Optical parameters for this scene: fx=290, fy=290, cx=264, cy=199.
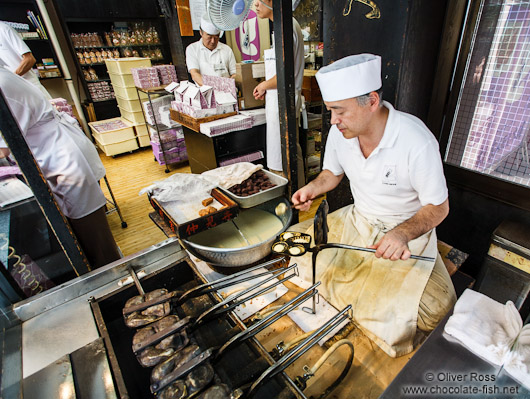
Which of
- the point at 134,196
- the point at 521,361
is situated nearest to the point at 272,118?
the point at 134,196

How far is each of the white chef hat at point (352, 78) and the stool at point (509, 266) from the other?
4.77 ft

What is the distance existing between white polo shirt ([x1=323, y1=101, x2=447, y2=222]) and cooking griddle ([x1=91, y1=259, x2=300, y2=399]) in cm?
124

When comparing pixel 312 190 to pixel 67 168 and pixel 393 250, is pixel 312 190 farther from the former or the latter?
pixel 67 168

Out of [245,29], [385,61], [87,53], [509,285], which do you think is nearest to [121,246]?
[385,61]

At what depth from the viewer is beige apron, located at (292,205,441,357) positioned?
59.9 inches

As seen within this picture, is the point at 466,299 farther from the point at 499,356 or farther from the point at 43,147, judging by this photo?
the point at 43,147

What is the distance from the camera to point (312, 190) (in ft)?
6.92

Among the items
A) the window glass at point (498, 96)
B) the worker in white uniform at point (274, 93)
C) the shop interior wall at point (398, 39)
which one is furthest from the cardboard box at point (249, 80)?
the window glass at point (498, 96)

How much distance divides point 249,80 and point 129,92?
3698 millimetres

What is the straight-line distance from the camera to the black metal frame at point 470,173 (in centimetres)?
221

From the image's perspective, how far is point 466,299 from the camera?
1.14m

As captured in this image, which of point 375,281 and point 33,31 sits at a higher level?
point 33,31

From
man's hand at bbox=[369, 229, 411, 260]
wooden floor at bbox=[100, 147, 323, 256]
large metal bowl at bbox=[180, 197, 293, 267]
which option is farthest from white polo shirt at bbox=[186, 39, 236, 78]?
Result: man's hand at bbox=[369, 229, 411, 260]

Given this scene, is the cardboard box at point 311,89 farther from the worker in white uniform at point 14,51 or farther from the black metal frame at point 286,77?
the worker in white uniform at point 14,51
